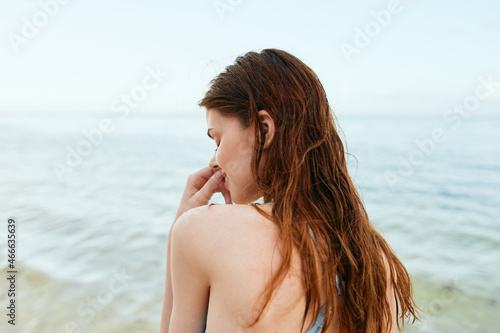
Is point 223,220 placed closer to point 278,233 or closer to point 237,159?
point 278,233

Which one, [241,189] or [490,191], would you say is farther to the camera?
[490,191]

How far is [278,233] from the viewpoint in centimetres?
120

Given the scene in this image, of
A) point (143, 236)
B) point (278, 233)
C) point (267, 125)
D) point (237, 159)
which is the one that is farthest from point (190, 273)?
point (143, 236)

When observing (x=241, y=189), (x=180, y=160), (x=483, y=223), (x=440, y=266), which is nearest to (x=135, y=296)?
(x=241, y=189)

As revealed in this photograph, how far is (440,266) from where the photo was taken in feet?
18.2

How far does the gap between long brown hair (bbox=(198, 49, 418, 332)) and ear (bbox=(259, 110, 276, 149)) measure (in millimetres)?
15

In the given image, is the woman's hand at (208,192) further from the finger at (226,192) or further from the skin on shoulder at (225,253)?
the skin on shoulder at (225,253)

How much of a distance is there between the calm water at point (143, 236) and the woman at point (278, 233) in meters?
0.40

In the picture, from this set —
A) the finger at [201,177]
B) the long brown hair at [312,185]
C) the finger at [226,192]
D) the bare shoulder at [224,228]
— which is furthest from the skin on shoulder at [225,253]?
the finger at [201,177]

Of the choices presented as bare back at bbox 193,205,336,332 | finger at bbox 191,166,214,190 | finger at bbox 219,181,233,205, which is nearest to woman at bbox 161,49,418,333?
bare back at bbox 193,205,336,332

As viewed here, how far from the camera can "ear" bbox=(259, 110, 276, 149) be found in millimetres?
1396

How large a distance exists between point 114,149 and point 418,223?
1721 cm

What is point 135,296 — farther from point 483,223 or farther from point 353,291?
point 483,223

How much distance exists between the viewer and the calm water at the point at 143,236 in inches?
170
